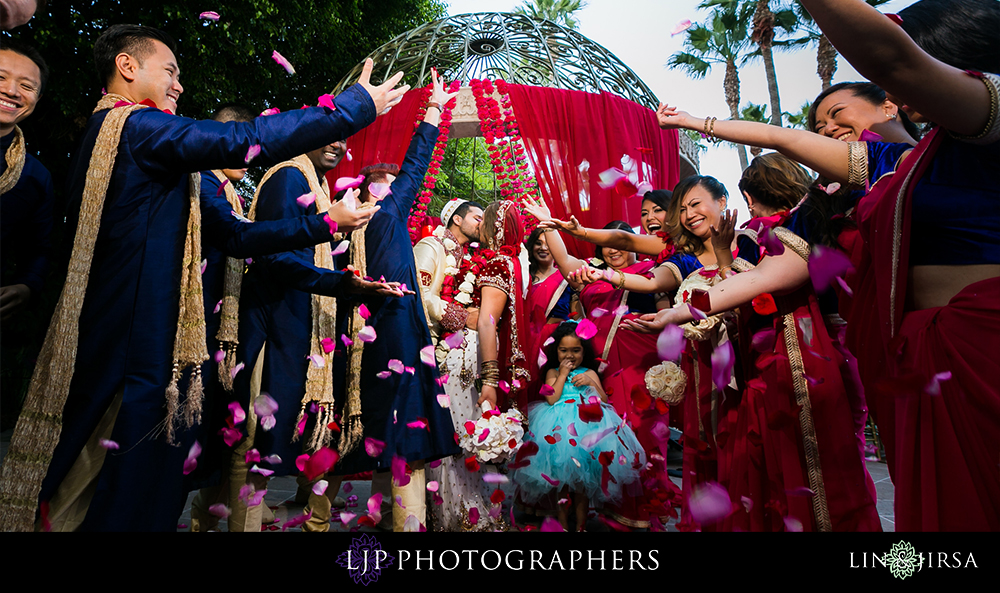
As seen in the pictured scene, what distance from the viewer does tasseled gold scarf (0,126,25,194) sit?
2.12 meters

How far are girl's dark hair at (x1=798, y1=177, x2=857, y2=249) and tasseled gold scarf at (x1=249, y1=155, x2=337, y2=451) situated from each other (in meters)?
1.88

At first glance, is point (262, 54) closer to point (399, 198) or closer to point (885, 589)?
point (399, 198)

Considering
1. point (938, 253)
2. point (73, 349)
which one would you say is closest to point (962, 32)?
point (938, 253)

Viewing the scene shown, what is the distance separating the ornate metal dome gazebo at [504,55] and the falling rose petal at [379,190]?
12.5 ft

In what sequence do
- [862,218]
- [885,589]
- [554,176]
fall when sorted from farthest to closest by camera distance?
[554,176], [862,218], [885,589]

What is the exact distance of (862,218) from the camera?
59.3 inches

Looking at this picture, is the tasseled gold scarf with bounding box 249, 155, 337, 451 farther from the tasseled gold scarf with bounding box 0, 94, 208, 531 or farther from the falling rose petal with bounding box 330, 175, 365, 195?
the tasseled gold scarf with bounding box 0, 94, 208, 531

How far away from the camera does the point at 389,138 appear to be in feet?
21.4

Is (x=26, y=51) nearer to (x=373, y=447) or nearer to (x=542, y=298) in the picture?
(x=373, y=447)

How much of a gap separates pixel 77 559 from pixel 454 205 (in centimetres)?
301

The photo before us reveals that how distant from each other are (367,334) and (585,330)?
138 centimetres

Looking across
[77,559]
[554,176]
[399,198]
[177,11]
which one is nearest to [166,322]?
[77,559]

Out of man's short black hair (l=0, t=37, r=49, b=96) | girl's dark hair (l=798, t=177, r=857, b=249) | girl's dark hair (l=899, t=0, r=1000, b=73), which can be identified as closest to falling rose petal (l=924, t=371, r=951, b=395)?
girl's dark hair (l=899, t=0, r=1000, b=73)

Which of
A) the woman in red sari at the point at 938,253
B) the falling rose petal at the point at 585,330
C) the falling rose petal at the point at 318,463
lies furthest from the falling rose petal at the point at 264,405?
the woman in red sari at the point at 938,253
